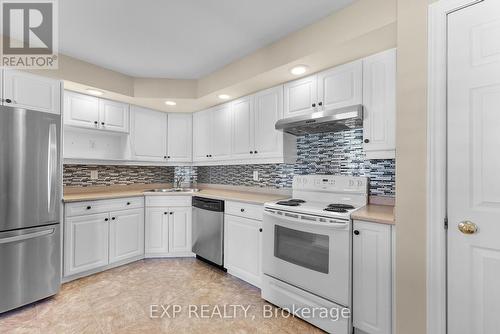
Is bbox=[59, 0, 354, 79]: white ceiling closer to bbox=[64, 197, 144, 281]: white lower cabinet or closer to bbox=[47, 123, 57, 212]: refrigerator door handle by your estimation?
bbox=[47, 123, 57, 212]: refrigerator door handle

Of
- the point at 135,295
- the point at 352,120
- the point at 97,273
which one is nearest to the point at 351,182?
the point at 352,120

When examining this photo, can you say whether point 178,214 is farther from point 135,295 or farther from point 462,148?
point 462,148

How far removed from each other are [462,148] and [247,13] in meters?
1.71

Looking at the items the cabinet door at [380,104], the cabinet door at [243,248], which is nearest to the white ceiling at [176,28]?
the cabinet door at [380,104]

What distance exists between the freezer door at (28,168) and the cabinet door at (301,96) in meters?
2.27

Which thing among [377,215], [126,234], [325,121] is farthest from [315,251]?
[126,234]

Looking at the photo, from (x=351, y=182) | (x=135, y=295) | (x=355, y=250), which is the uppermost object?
(x=351, y=182)

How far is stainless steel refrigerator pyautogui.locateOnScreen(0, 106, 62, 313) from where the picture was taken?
6.47ft

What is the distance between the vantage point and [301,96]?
2.37m

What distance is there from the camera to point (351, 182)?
7.27ft

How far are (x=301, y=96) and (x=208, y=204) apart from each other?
167cm

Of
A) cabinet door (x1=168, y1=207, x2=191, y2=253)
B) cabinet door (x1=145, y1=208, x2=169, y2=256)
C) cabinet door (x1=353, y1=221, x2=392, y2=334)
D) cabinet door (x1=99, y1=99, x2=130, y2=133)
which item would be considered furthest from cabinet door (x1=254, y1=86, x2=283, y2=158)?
cabinet door (x1=99, y1=99, x2=130, y2=133)

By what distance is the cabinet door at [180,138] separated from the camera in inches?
147

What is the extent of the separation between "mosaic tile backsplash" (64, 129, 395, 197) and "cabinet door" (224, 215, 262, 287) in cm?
70
